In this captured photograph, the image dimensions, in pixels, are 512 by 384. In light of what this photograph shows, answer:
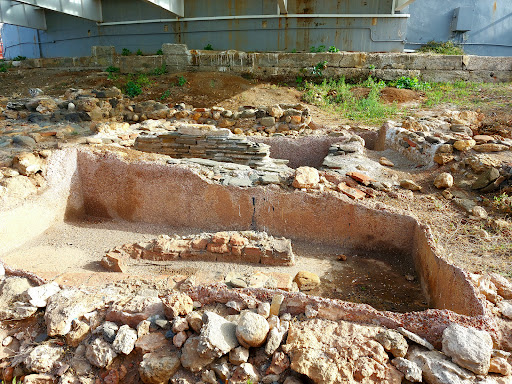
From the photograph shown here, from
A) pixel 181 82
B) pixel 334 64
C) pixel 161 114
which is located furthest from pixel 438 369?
pixel 334 64

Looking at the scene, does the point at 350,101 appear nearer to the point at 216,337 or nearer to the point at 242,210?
the point at 242,210

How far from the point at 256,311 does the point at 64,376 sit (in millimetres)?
1189

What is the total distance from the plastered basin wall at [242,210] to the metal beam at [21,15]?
11353mm

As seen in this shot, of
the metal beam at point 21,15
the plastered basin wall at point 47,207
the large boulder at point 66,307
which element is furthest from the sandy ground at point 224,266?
the metal beam at point 21,15

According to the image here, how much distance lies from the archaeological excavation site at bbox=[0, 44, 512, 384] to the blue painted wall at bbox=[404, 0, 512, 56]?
5.40m

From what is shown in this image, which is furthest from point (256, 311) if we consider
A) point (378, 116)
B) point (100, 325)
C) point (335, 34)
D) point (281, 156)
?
point (335, 34)

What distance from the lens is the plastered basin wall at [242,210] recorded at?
13.0ft

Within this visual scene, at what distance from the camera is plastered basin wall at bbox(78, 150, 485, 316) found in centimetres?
396

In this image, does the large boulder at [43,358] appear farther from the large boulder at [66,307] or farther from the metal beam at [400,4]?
the metal beam at [400,4]

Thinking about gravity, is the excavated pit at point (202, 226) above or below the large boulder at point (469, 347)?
below

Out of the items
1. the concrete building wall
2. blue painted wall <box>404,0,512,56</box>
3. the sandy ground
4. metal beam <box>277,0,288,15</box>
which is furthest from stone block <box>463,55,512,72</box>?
the sandy ground

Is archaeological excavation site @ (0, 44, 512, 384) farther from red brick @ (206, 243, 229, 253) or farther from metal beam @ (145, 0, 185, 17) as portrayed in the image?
metal beam @ (145, 0, 185, 17)

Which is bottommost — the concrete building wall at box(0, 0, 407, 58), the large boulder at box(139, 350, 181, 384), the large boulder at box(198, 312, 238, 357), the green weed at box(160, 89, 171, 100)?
the large boulder at box(139, 350, 181, 384)

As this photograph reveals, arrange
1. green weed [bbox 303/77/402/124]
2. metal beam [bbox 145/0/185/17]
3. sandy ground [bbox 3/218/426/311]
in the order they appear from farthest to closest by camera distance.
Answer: metal beam [bbox 145/0/185/17] → green weed [bbox 303/77/402/124] → sandy ground [bbox 3/218/426/311]
